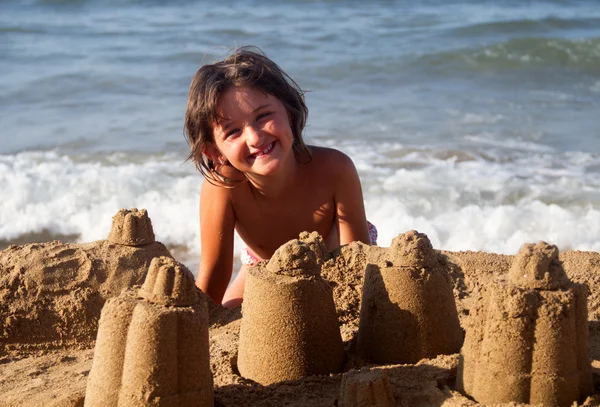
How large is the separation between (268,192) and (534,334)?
1741mm

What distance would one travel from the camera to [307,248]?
239cm

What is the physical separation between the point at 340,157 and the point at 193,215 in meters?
2.13

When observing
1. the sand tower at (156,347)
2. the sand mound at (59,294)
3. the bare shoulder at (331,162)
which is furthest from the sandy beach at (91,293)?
the bare shoulder at (331,162)

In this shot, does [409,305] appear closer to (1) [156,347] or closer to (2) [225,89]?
(1) [156,347]

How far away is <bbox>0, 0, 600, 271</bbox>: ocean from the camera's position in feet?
18.4

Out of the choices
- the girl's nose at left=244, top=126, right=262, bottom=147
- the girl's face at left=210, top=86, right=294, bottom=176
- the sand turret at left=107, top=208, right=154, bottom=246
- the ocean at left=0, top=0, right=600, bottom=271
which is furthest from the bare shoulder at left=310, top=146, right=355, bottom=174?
the sand turret at left=107, top=208, right=154, bottom=246

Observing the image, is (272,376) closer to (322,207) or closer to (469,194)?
(322,207)

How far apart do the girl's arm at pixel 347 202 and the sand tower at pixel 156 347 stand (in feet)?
5.19

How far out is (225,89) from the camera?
323 centimetres

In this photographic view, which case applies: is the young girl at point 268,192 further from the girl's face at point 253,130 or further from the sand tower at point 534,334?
the sand tower at point 534,334

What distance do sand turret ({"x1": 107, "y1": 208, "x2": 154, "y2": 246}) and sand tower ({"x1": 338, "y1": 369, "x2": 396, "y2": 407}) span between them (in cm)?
123

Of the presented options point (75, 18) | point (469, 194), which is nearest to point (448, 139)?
point (469, 194)

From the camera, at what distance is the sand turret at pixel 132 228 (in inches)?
122

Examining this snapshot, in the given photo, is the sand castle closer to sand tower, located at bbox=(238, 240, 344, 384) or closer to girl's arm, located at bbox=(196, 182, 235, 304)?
girl's arm, located at bbox=(196, 182, 235, 304)
